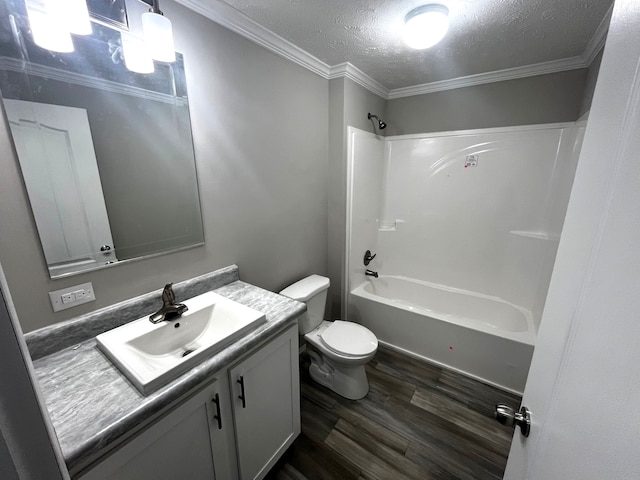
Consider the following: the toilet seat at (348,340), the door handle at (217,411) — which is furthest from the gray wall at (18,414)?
the toilet seat at (348,340)

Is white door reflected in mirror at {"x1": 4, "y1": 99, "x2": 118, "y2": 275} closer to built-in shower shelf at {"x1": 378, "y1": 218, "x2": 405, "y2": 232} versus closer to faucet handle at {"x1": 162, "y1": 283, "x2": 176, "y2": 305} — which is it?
faucet handle at {"x1": 162, "y1": 283, "x2": 176, "y2": 305}

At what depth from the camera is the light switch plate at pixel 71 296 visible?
3.22ft

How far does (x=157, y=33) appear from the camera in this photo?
3.40 feet

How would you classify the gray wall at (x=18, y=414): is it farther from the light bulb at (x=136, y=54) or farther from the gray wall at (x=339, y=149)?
the gray wall at (x=339, y=149)

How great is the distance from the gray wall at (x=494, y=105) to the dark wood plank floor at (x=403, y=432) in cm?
214

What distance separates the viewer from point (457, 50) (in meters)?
1.74

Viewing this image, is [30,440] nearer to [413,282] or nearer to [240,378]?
[240,378]

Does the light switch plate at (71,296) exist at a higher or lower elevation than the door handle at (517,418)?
higher

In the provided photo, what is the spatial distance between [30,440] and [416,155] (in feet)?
9.30

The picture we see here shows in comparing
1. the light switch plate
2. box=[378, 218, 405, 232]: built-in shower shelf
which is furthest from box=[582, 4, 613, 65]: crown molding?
the light switch plate

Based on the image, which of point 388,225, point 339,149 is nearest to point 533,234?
point 388,225

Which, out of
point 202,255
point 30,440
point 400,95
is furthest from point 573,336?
point 400,95

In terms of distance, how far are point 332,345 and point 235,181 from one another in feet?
4.11

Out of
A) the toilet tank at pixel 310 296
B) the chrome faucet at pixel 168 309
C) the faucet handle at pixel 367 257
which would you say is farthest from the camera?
the faucet handle at pixel 367 257
